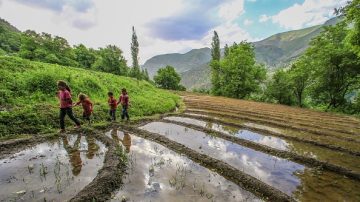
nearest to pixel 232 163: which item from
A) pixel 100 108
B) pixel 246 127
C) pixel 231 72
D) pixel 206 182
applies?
pixel 206 182

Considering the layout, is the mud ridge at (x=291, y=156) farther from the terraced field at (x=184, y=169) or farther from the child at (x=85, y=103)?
the child at (x=85, y=103)

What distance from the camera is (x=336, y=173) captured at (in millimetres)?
9414

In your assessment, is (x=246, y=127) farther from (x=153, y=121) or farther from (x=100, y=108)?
(x=100, y=108)

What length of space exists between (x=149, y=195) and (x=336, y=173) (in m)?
7.43

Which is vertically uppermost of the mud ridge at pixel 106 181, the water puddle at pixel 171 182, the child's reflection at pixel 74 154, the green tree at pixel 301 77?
the green tree at pixel 301 77

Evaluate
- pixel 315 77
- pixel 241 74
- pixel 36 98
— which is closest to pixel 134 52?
pixel 241 74

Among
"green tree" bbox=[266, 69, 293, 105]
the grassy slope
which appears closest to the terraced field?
the grassy slope

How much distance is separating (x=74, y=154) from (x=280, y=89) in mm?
44169

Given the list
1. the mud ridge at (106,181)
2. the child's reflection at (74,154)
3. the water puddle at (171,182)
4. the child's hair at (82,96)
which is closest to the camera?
the mud ridge at (106,181)

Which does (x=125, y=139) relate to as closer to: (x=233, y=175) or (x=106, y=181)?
(x=106, y=181)

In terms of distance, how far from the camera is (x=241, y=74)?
5147 cm

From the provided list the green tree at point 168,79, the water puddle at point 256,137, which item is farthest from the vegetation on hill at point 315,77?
the green tree at point 168,79

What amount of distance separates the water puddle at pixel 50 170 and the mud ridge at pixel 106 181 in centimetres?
30

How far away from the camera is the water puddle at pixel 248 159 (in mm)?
8539
